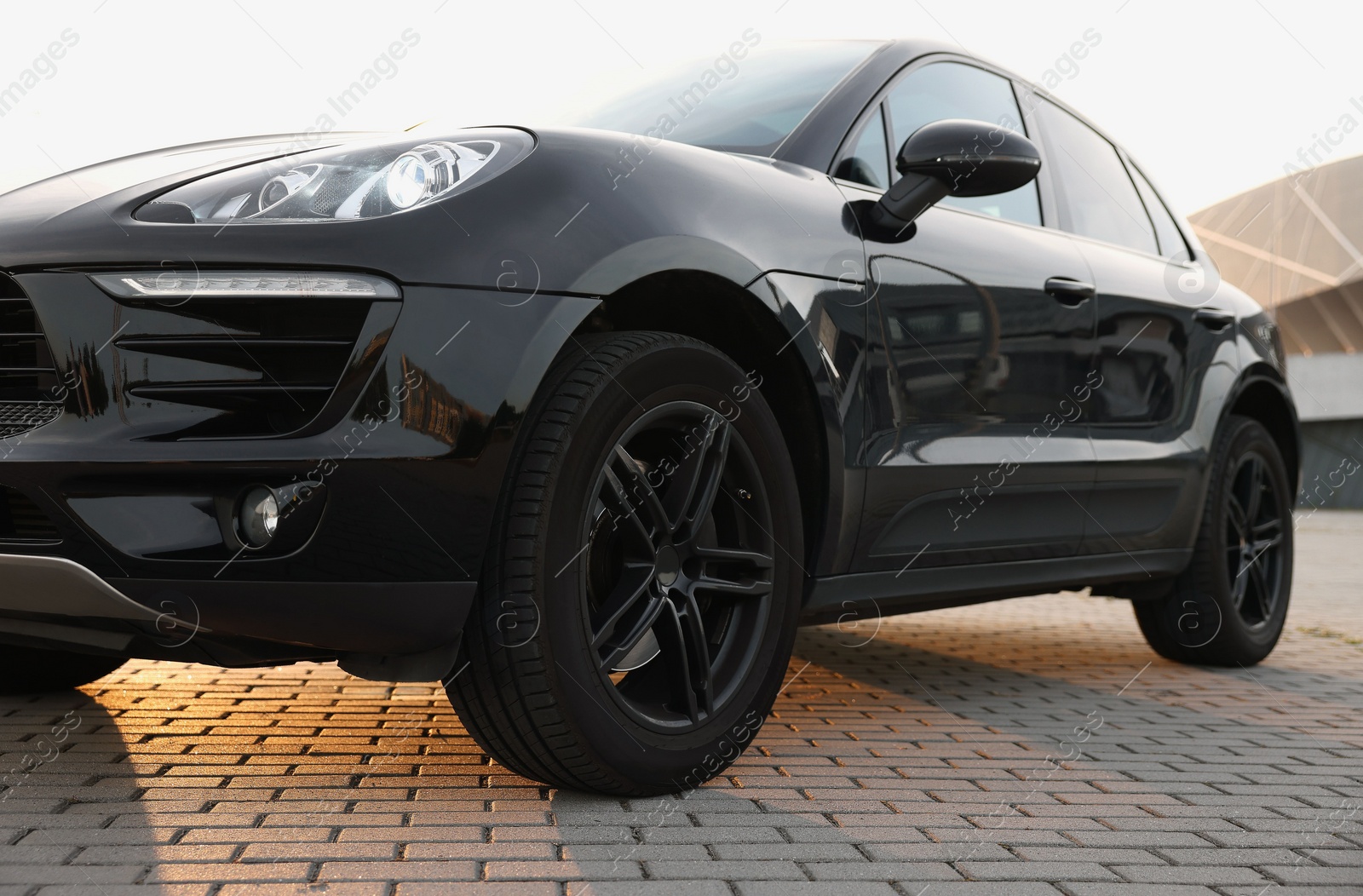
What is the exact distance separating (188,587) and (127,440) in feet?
0.87

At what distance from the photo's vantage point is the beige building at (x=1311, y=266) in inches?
1612

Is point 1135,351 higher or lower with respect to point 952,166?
lower

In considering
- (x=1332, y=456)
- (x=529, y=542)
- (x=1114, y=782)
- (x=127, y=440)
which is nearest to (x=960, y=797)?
(x=1114, y=782)

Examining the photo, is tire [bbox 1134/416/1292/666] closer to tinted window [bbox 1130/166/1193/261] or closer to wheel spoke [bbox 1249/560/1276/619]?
wheel spoke [bbox 1249/560/1276/619]

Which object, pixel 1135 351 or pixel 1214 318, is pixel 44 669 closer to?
pixel 1135 351

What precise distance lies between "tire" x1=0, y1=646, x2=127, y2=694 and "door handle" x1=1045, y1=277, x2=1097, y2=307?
2746 millimetres

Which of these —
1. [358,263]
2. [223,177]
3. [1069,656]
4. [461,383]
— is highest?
[223,177]

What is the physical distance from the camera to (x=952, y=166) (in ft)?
9.70

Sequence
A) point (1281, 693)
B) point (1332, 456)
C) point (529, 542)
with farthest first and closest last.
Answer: point (1332, 456)
point (1281, 693)
point (529, 542)

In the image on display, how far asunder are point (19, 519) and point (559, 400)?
95cm

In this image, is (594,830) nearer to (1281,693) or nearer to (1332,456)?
(1281,693)

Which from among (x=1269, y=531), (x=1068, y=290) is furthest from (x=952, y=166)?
(x=1269, y=531)

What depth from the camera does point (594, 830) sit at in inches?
94.0

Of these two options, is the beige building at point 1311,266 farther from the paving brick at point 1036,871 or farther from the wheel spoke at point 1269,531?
the paving brick at point 1036,871
